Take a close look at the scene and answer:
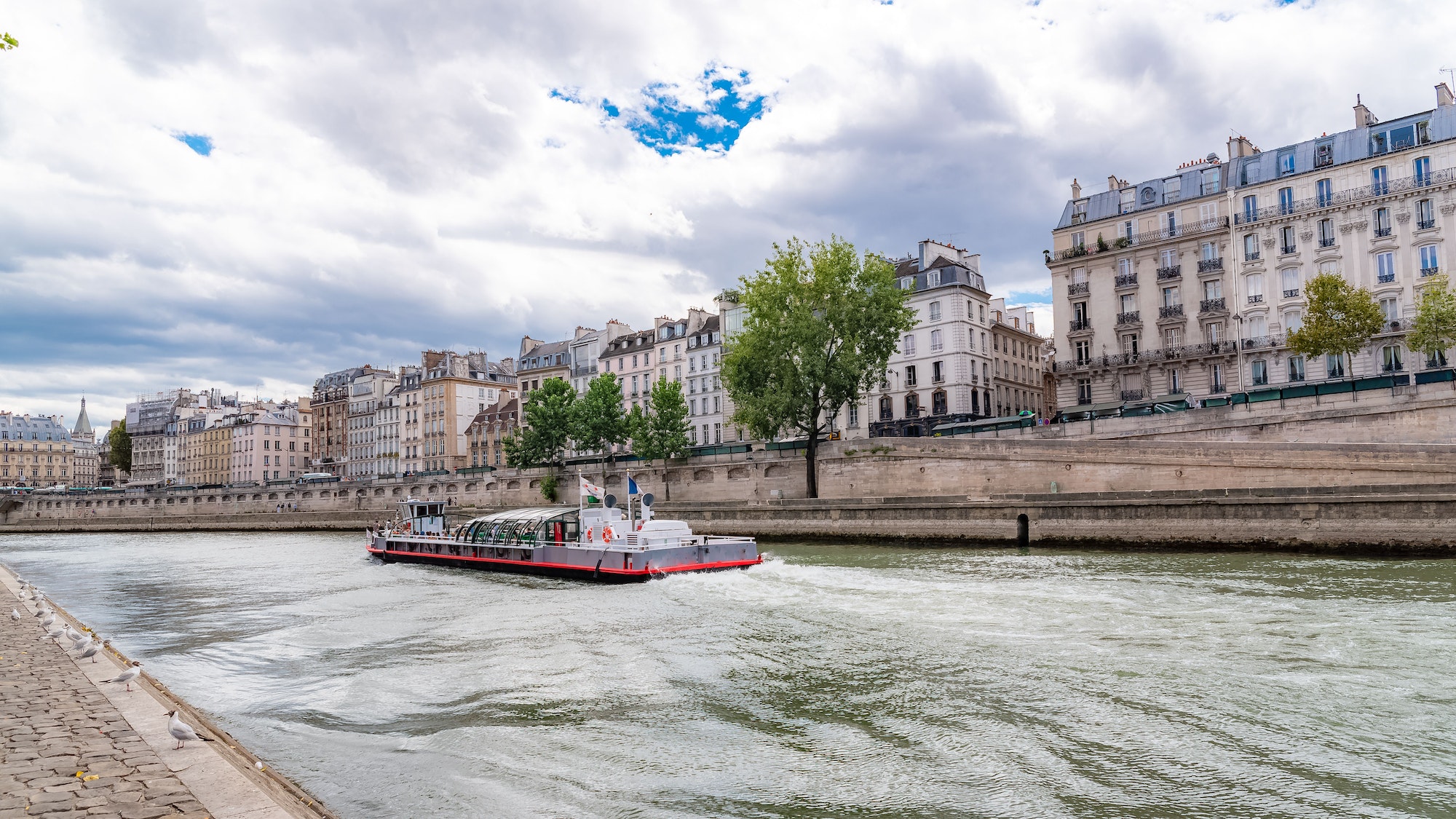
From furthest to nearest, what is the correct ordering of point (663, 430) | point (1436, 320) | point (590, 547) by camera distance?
point (663, 430) < point (1436, 320) < point (590, 547)

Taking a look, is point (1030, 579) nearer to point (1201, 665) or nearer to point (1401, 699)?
point (1201, 665)

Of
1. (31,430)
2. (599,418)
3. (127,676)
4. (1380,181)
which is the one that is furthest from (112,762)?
(31,430)

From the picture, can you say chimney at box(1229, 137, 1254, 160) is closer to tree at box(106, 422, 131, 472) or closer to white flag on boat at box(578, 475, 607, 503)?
white flag on boat at box(578, 475, 607, 503)

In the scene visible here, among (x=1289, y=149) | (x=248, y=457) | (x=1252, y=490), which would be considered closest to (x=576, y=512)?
(x=1252, y=490)

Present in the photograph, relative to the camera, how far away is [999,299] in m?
64.8

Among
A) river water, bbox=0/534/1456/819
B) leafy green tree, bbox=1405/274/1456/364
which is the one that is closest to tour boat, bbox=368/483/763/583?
river water, bbox=0/534/1456/819

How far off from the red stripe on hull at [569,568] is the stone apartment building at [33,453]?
15944 cm

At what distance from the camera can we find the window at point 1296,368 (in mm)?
41750

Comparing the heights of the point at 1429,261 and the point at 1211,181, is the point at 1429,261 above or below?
below

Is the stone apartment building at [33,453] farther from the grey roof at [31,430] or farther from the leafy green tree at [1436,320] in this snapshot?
the leafy green tree at [1436,320]

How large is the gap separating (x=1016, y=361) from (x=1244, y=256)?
19631 mm

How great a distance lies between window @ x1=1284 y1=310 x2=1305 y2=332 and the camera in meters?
42.1

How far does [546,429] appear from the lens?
210ft

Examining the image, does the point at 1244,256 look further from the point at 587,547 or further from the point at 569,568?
the point at 569,568
